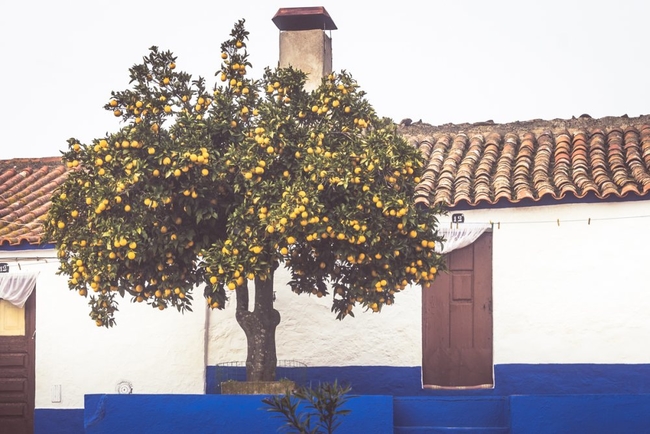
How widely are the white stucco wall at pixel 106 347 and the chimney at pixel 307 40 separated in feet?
13.0

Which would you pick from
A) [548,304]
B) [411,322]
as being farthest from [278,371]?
[548,304]

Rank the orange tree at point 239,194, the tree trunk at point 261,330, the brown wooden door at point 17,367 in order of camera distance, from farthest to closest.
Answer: the brown wooden door at point 17,367, the tree trunk at point 261,330, the orange tree at point 239,194

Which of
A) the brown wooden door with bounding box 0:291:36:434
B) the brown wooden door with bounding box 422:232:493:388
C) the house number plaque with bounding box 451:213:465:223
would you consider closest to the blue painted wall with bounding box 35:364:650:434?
the brown wooden door with bounding box 422:232:493:388

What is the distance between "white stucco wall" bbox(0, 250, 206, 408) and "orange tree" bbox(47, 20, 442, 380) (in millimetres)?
2927

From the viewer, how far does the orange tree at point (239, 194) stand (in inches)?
425

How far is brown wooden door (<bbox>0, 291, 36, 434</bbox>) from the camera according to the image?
50.9ft

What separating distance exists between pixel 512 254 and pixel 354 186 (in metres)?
3.99

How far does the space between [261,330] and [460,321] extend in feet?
11.0

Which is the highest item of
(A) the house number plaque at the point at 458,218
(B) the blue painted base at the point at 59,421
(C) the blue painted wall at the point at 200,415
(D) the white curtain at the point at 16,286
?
(A) the house number plaque at the point at 458,218

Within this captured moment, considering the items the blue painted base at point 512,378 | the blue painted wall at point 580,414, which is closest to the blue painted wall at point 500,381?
the blue painted base at point 512,378

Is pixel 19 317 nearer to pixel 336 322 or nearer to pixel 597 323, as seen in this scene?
pixel 336 322

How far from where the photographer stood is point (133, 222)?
434 inches

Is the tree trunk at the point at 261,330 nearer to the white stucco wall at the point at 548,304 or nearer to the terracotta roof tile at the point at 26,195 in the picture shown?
the white stucco wall at the point at 548,304

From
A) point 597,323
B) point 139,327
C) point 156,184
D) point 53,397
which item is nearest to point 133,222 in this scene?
point 156,184
